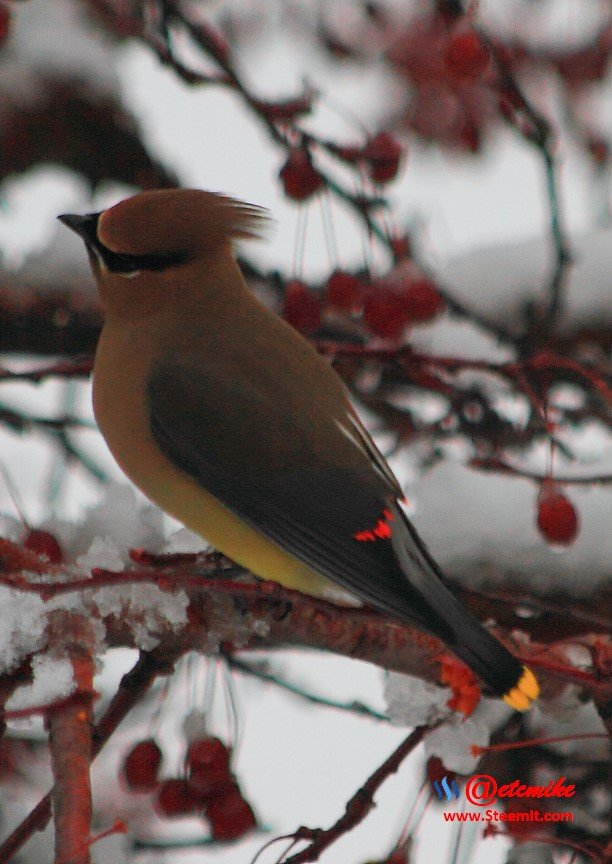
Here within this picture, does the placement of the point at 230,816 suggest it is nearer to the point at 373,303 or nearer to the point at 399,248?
the point at 373,303

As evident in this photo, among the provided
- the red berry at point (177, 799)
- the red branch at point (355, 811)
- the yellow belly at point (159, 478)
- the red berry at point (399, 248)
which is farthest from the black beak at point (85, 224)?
the red branch at point (355, 811)

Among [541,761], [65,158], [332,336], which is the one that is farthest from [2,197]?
[541,761]

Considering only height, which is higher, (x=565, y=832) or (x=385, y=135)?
(x=385, y=135)

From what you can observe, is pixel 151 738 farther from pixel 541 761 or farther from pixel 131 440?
pixel 541 761

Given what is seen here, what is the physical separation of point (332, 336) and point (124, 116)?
1.06m

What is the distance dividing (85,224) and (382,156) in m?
0.76

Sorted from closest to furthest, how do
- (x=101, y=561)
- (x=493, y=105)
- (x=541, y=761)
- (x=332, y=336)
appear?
(x=101, y=561), (x=541, y=761), (x=332, y=336), (x=493, y=105)

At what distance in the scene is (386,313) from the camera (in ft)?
10.3

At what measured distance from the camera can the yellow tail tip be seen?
2320 millimetres

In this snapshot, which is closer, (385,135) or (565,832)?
(565,832)

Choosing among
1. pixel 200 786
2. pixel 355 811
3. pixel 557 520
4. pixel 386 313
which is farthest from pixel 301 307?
pixel 355 811

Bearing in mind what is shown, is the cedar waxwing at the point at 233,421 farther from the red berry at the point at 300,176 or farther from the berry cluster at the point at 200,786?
the berry cluster at the point at 200,786

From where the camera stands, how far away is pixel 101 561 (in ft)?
7.64

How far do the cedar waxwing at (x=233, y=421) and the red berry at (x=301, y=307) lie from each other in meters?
0.12
